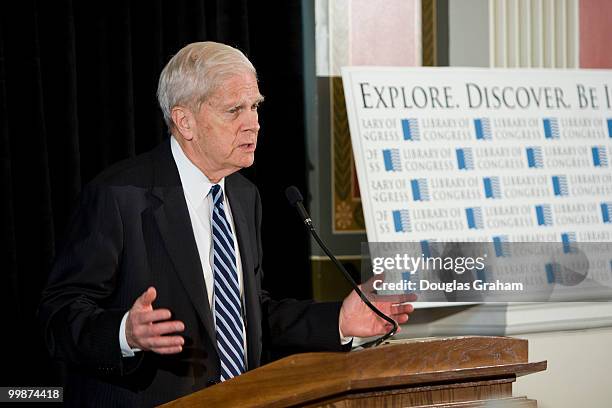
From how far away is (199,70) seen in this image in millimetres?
2213

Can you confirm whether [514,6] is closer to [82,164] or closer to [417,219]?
[417,219]

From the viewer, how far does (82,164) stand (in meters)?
3.27

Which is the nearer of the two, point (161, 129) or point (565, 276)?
point (161, 129)

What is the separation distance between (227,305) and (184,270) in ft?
0.43

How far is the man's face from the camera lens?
223 cm

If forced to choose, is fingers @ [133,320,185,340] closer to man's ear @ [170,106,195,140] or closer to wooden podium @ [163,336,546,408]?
wooden podium @ [163,336,546,408]

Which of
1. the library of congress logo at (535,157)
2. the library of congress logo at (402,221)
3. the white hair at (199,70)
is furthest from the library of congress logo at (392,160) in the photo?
the white hair at (199,70)

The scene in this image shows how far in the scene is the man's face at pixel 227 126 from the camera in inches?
87.7

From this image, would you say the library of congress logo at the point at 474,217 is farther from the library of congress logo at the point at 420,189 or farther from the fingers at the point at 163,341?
the fingers at the point at 163,341

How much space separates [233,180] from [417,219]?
4.10 ft

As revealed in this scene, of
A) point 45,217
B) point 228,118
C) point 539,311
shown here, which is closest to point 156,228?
point 228,118

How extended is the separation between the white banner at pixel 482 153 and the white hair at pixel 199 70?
1330mm

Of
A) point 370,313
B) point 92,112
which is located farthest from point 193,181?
point 92,112

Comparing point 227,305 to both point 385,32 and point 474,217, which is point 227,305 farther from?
point 385,32
